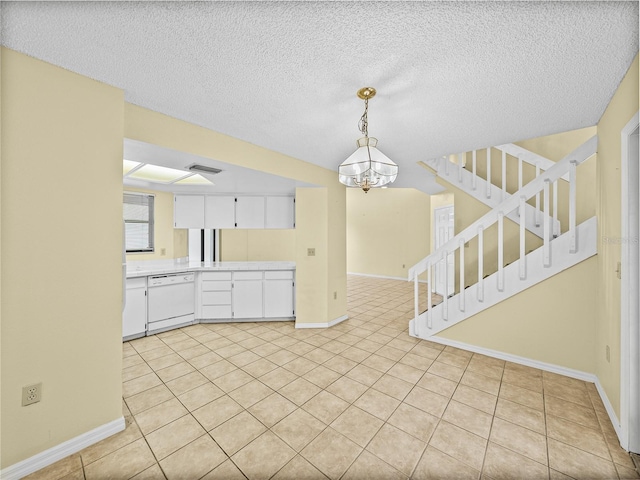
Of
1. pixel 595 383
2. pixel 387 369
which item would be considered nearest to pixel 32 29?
pixel 387 369

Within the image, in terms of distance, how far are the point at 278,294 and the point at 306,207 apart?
4.75ft

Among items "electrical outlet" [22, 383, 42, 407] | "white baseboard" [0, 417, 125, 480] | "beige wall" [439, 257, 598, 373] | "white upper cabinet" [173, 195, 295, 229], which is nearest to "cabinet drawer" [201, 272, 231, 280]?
"white upper cabinet" [173, 195, 295, 229]

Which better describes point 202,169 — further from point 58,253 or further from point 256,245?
point 256,245

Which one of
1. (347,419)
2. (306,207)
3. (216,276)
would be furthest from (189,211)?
(347,419)

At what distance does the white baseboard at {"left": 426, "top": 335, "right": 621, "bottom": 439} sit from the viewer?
1.91m

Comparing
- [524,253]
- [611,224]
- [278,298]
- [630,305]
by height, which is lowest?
[278,298]

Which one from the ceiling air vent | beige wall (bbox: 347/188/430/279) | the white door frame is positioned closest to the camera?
the white door frame

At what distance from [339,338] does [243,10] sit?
11.0 ft

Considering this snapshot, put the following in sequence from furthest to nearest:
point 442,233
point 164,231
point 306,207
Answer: point 442,233, point 164,231, point 306,207

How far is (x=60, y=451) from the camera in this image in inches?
61.0

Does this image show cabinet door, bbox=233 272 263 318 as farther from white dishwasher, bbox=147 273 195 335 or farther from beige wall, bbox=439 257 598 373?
beige wall, bbox=439 257 598 373

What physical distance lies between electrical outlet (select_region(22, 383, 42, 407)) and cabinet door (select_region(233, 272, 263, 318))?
2.50 meters

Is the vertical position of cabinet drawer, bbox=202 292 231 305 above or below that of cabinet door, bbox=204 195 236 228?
below

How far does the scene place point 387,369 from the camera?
2.61 metres
